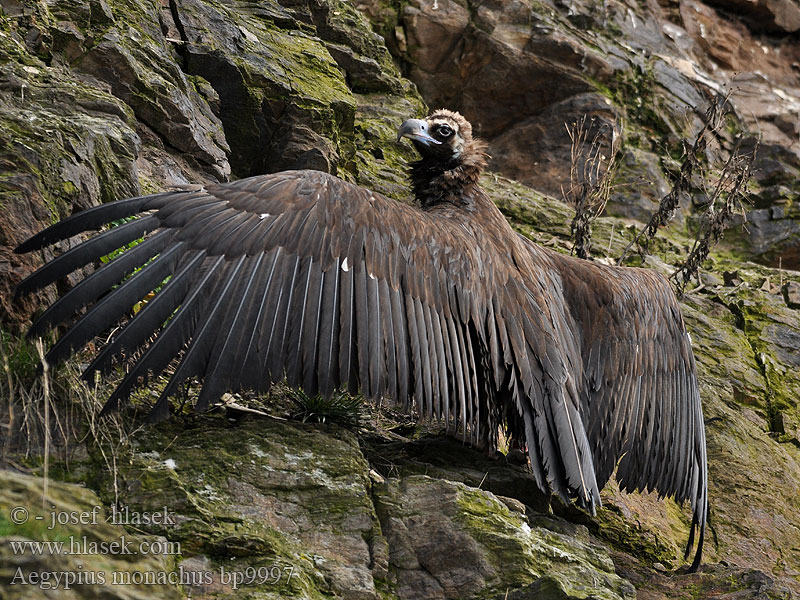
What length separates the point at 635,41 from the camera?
1342 centimetres

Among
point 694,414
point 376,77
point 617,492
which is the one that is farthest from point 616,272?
point 376,77

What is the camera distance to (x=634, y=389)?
580cm

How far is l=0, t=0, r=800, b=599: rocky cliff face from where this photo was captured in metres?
3.86

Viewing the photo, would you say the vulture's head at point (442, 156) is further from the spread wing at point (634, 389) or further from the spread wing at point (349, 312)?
the spread wing at point (634, 389)

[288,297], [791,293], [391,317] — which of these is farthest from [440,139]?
[791,293]

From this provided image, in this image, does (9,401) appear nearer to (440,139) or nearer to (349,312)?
(349,312)

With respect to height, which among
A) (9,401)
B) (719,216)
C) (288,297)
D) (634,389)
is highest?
(719,216)

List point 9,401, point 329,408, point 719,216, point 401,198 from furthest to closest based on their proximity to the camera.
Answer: point 719,216
point 401,198
point 329,408
point 9,401

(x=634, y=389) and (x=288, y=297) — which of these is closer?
(x=288, y=297)

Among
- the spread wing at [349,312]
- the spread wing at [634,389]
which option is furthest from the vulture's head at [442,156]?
the spread wing at [634,389]

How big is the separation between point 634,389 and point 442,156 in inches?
79.3

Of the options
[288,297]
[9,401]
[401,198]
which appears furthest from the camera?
[401,198]

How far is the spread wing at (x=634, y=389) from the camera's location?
5.68 m

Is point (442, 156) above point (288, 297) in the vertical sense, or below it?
above
